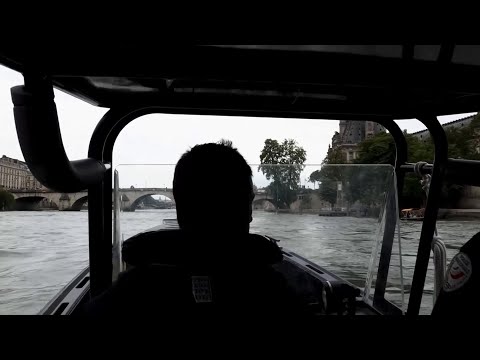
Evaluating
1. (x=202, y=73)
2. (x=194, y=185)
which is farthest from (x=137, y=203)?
(x=194, y=185)

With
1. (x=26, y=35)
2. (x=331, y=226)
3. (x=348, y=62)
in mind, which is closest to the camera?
(x=26, y=35)

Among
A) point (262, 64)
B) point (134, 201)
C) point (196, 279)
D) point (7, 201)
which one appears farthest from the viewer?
point (7, 201)

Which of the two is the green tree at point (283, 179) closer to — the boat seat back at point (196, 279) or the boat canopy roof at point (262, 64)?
the boat canopy roof at point (262, 64)

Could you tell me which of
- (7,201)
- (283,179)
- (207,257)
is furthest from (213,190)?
(7,201)

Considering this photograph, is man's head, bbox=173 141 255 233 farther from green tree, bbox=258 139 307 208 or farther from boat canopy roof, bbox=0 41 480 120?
green tree, bbox=258 139 307 208

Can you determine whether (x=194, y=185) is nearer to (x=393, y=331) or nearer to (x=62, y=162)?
(x=62, y=162)

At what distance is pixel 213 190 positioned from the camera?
4.09ft

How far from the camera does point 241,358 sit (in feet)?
3.13

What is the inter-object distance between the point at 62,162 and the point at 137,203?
47.9 inches

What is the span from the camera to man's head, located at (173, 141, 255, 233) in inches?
48.6

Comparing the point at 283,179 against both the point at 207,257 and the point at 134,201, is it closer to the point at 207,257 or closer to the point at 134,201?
the point at 134,201

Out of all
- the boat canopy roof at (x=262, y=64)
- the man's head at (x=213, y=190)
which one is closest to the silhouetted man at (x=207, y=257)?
the man's head at (x=213, y=190)

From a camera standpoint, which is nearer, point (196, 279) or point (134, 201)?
point (196, 279)

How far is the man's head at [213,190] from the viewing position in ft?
4.05
